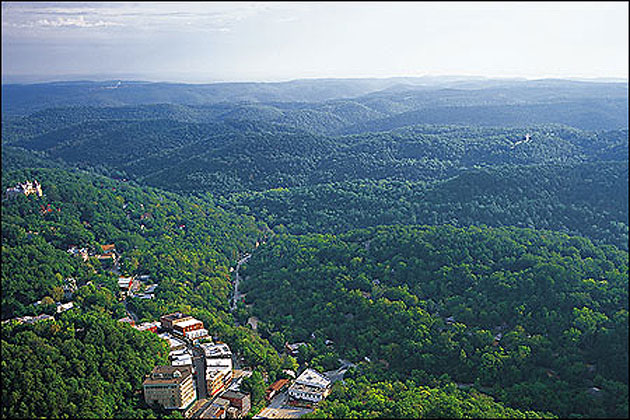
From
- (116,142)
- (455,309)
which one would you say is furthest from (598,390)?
(116,142)

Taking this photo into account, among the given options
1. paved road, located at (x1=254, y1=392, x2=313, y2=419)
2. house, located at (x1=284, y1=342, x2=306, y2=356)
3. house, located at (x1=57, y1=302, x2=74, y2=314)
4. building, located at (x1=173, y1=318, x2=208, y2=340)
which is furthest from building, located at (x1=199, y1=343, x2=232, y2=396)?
house, located at (x1=57, y1=302, x2=74, y2=314)

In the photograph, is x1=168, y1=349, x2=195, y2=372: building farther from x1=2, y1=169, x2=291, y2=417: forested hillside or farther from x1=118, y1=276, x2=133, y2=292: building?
x1=118, y1=276, x2=133, y2=292: building

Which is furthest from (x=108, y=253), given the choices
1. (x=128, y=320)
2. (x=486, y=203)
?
(x=486, y=203)

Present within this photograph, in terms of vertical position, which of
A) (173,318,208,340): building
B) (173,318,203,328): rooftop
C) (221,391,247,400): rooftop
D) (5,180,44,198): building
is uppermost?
(5,180,44,198): building

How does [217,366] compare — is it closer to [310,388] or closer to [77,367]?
[310,388]

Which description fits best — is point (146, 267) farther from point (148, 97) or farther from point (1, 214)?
point (148, 97)

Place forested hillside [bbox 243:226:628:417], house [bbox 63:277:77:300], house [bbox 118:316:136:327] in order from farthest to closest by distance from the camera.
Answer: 1. house [bbox 63:277:77:300]
2. house [bbox 118:316:136:327]
3. forested hillside [bbox 243:226:628:417]

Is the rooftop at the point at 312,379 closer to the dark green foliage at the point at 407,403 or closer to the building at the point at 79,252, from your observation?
the dark green foliage at the point at 407,403
